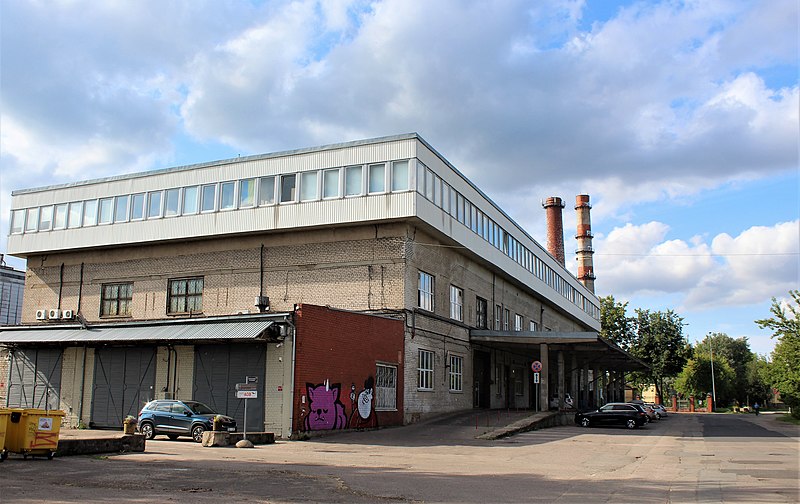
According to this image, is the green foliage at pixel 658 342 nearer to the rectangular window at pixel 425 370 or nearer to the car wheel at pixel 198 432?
the rectangular window at pixel 425 370

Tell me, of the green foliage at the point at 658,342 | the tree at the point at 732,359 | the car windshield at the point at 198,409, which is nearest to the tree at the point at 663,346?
the green foliage at the point at 658,342

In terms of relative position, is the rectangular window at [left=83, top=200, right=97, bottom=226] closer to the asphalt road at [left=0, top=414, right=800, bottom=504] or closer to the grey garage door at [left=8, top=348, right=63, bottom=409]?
the grey garage door at [left=8, top=348, right=63, bottom=409]

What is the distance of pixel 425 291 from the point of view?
1342 inches

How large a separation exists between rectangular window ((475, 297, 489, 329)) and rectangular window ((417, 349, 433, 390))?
269 inches

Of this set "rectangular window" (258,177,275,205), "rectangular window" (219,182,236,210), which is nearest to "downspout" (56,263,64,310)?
"rectangular window" (219,182,236,210)

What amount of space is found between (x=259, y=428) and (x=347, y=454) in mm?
6667

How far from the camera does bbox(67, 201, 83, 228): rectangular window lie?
3962 cm

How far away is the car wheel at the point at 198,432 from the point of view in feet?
78.9

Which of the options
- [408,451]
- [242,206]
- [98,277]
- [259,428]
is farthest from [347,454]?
[98,277]

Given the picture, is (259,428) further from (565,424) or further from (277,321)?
(565,424)

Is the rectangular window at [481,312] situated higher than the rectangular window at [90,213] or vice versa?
the rectangular window at [90,213]

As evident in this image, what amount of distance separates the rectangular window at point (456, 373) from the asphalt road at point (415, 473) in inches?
433

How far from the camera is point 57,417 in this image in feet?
55.1

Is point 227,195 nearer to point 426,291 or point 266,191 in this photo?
point 266,191
